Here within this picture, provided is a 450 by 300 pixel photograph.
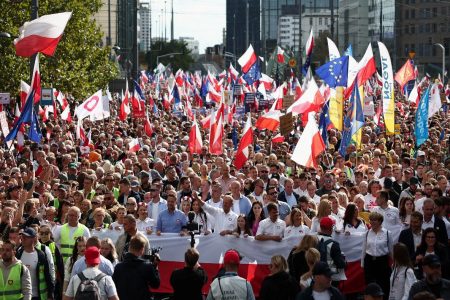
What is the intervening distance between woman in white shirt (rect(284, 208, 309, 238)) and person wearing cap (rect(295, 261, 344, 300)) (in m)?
4.12

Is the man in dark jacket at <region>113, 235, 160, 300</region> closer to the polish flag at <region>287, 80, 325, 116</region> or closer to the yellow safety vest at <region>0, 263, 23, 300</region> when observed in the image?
the yellow safety vest at <region>0, 263, 23, 300</region>

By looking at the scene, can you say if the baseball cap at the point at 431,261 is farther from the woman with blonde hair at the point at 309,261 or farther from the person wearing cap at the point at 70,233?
the person wearing cap at the point at 70,233

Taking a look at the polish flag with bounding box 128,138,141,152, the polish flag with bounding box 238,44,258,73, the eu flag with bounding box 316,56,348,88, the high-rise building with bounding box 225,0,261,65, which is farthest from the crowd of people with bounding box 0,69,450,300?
the high-rise building with bounding box 225,0,261,65

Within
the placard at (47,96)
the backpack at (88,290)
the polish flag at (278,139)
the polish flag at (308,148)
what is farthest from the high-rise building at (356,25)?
the backpack at (88,290)

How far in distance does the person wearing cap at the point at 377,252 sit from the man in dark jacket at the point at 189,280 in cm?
306

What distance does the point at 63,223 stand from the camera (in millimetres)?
15180

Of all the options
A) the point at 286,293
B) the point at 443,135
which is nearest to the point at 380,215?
the point at 286,293

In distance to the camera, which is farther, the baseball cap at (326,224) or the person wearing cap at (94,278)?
the baseball cap at (326,224)

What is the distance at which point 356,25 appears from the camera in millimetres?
133750

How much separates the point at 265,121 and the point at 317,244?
1592 cm

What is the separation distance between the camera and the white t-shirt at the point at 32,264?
12469mm

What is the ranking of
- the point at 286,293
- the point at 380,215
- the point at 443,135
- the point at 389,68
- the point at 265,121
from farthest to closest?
1. the point at 443,135
2. the point at 265,121
3. the point at 389,68
4. the point at 380,215
5. the point at 286,293

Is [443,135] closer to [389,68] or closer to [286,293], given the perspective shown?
[389,68]

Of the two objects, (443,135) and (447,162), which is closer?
(447,162)
